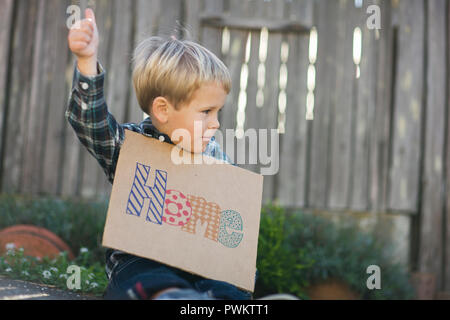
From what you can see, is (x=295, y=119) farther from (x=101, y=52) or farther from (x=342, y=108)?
(x=101, y=52)

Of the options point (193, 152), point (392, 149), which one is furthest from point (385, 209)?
point (193, 152)

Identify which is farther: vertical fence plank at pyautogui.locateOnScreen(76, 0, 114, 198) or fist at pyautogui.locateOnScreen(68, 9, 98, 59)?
vertical fence plank at pyautogui.locateOnScreen(76, 0, 114, 198)

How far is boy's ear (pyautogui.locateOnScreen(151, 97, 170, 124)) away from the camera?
168 centimetres

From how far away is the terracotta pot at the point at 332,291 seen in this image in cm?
279

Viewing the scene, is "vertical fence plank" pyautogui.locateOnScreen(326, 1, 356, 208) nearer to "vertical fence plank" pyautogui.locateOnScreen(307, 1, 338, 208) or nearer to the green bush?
"vertical fence plank" pyautogui.locateOnScreen(307, 1, 338, 208)

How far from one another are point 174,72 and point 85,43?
13.6 inches

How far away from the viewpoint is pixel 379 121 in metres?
3.94

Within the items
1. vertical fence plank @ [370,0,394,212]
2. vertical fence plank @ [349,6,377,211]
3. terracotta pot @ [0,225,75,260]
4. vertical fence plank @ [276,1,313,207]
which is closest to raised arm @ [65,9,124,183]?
terracotta pot @ [0,225,75,260]

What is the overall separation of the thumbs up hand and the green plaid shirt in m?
0.03

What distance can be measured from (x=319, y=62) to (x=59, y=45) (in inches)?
91.9

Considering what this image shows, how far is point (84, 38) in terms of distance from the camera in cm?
146

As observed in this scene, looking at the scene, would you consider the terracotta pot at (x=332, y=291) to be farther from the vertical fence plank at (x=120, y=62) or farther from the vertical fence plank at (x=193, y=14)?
the vertical fence plank at (x=193, y=14)

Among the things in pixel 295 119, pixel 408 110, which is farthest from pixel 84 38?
pixel 408 110

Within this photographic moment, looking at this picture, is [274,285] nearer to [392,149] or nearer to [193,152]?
[193,152]
